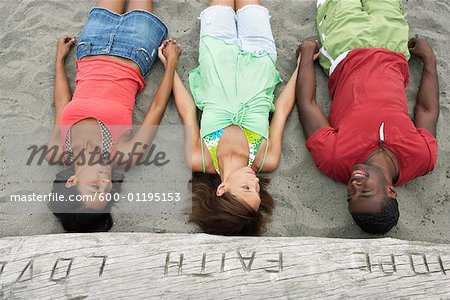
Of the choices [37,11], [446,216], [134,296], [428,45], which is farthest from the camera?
[37,11]

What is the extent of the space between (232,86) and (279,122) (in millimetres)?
448

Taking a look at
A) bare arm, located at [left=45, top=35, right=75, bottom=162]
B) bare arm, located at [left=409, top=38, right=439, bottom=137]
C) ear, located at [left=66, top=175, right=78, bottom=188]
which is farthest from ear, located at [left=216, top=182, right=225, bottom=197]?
bare arm, located at [left=409, top=38, right=439, bottom=137]

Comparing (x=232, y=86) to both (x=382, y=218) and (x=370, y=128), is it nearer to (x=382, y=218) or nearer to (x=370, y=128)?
(x=370, y=128)

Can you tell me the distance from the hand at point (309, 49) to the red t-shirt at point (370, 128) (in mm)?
416

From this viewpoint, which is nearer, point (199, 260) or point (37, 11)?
point (199, 260)

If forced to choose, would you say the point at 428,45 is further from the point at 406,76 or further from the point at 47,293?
the point at 47,293

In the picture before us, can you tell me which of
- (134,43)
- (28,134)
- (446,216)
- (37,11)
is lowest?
(446,216)

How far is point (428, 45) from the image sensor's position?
13.2 feet

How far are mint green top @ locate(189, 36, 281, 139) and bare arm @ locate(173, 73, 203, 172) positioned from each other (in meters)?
0.07

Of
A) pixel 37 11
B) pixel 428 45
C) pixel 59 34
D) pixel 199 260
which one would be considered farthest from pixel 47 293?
pixel 428 45

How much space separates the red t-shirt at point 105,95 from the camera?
3.43m

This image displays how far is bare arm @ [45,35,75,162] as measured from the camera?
353cm

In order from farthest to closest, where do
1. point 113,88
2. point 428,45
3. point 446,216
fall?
point 428,45 → point 113,88 → point 446,216

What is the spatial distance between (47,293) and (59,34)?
8.27 feet
